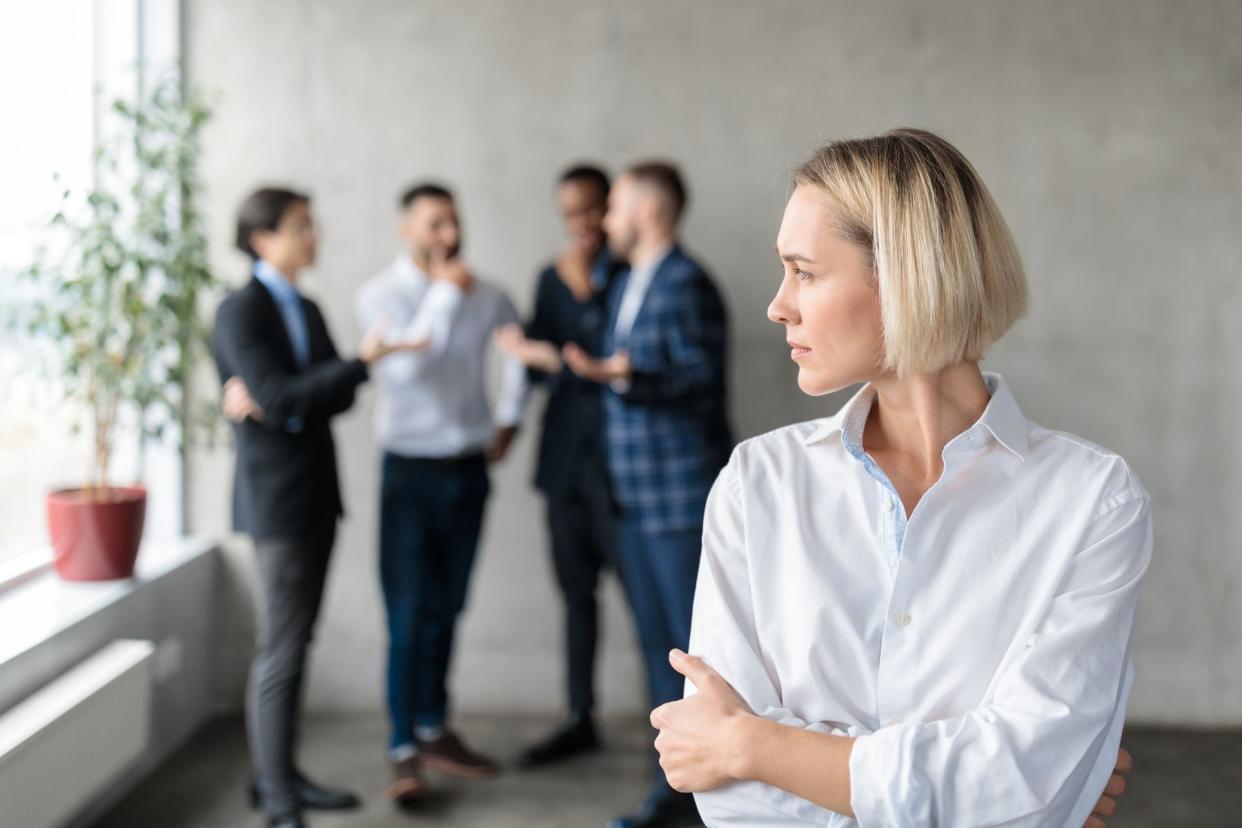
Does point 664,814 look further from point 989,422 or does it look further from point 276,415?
point 989,422

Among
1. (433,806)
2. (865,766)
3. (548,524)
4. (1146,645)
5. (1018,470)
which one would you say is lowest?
(433,806)

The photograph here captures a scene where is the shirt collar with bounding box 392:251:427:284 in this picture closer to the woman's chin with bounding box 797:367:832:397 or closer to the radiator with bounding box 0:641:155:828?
the radiator with bounding box 0:641:155:828

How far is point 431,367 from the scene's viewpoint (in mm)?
3643

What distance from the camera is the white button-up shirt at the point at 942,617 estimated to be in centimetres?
121

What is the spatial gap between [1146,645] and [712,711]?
3430 mm

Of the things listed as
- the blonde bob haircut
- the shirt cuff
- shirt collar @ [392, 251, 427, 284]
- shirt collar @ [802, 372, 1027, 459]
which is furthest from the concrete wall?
the shirt cuff

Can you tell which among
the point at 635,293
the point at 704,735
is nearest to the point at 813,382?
the point at 704,735

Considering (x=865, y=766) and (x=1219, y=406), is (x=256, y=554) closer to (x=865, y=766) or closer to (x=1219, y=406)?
(x=865, y=766)

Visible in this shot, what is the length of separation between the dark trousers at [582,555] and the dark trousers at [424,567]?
29 centimetres

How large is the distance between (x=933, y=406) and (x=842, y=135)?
9.29 feet

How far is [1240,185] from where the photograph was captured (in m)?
4.07

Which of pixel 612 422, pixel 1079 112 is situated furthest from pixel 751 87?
pixel 612 422

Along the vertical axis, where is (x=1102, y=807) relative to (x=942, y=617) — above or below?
below

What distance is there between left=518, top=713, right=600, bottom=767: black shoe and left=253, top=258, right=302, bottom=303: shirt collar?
1.66m
